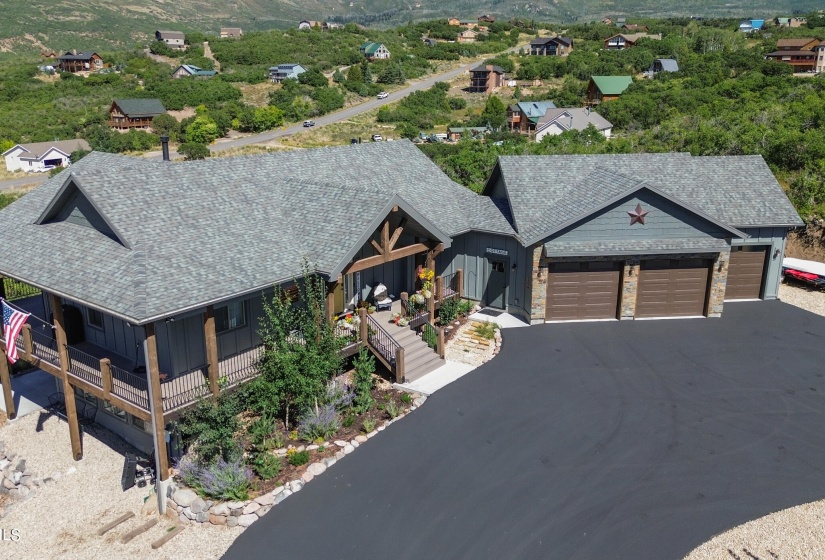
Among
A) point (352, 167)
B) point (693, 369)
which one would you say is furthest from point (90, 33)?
point (693, 369)

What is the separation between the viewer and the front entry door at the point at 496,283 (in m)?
24.2

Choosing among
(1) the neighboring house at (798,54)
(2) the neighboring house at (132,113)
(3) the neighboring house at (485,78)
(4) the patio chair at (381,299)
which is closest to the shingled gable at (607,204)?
(4) the patio chair at (381,299)

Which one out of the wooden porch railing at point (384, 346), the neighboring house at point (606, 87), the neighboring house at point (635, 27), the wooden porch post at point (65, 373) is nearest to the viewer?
the wooden porch post at point (65, 373)

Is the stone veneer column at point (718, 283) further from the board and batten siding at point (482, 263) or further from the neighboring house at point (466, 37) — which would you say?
the neighboring house at point (466, 37)

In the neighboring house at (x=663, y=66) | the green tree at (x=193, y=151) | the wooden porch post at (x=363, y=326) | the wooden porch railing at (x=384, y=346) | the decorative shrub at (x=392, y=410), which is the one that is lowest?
the green tree at (x=193, y=151)

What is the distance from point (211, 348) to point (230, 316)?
7.10 feet

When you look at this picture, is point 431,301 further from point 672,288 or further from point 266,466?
point 672,288

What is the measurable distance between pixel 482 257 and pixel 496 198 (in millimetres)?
3214

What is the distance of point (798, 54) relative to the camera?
81812 millimetres

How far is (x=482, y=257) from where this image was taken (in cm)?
2444

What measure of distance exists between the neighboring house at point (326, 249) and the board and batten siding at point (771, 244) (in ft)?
0.27

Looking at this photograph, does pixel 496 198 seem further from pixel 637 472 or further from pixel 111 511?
pixel 111 511

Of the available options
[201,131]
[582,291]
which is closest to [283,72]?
[201,131]

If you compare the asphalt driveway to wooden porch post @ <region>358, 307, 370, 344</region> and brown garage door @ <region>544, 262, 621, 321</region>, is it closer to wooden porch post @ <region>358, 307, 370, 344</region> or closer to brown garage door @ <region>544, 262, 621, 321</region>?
brown garage door @ <region>544, 262, 621, 321</region>
